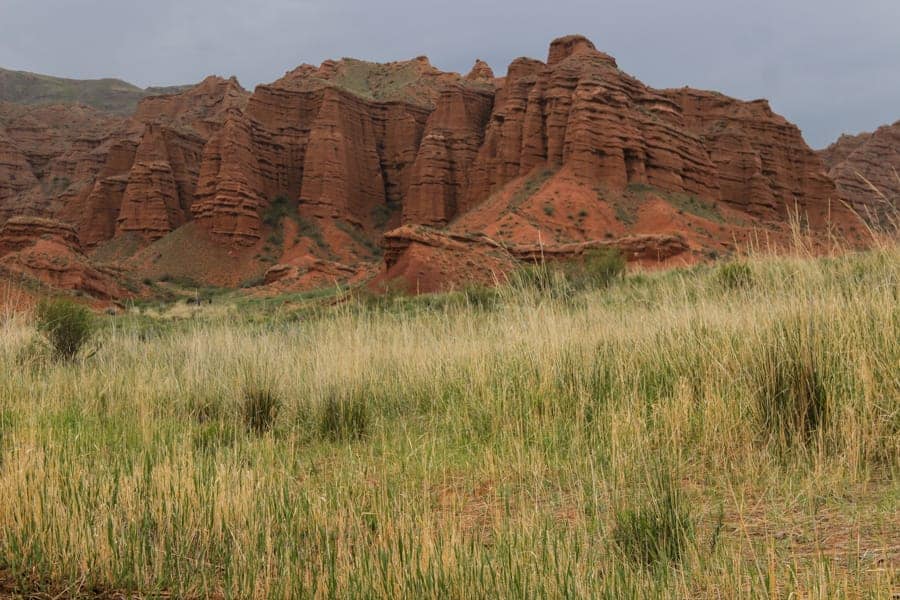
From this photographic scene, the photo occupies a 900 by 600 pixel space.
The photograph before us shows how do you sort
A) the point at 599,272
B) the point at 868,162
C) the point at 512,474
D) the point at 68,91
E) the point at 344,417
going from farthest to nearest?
the point at 68,91
the point at 868,162
the point at 599,272
the point at 344,417
the point at 512,474

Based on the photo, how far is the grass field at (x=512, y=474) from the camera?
2.09m

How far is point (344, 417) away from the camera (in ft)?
16.5

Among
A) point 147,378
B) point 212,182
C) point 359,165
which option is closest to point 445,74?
point 359,165

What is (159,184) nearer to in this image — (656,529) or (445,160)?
(445,160)

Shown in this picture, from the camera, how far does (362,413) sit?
5.14 meters

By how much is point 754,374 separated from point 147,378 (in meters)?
5.85

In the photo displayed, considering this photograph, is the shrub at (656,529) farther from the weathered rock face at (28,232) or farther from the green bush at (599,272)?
the weathered rock face at (28,232)

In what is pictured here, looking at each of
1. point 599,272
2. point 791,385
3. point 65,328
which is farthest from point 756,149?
point 791,385

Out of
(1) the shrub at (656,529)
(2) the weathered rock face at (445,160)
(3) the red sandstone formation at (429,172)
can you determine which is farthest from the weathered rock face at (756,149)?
(1) the shrub at (656,529)

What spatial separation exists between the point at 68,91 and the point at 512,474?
640ft

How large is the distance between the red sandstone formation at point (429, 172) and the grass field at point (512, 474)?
37.3 m

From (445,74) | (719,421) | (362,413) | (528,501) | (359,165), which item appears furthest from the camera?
(445,74)

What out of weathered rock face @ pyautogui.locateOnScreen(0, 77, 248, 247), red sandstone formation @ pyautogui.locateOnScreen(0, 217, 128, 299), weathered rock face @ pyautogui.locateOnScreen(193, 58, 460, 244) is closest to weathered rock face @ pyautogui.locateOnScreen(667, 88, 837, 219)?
weathered rock face @ pyautogui.locateOnScreen(193, 58, 460, 244)

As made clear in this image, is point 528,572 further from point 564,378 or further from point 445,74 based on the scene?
point 445,74
